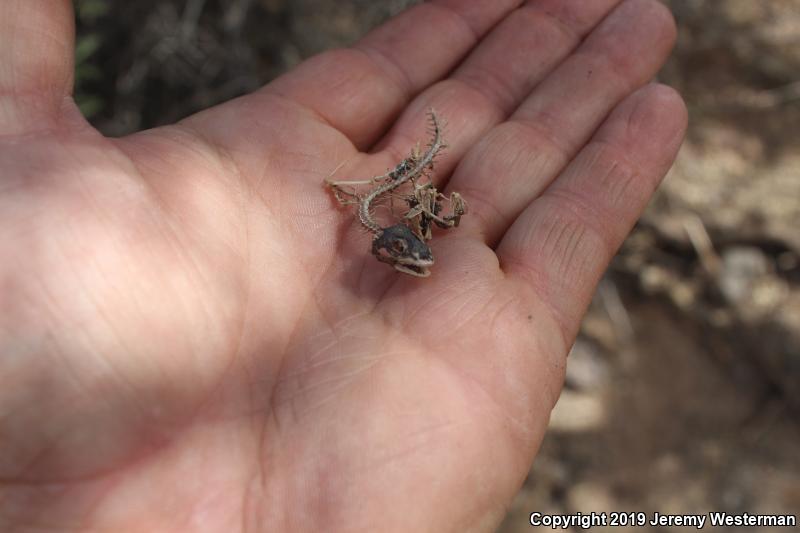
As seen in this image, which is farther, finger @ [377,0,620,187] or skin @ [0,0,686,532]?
finger @ [377,0,620,187]

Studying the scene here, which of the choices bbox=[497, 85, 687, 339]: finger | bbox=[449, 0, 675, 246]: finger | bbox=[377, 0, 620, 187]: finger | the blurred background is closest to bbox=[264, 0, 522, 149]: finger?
bbox=[377, 0, 620, 187]: finger

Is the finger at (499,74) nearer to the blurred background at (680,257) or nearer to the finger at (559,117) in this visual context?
the finger at (559,117)

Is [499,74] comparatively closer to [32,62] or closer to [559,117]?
[559,117]

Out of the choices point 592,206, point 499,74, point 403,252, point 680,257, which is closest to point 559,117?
point 499,74

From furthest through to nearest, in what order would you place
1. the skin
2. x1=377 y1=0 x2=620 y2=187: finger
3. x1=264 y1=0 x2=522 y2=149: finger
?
1. x1=377 y1=0 x2=620 y2=187: finger
2. x1=264 y1=0 x2=522 y2=149: finger
3. the skin

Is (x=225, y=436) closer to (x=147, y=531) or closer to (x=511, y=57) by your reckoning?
(x=147, y=531)

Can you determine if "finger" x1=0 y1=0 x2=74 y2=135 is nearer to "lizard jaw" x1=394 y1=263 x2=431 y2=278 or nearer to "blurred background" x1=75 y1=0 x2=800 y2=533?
"lizard jaw" x1=394 y1=263 x2=431 y2=278
